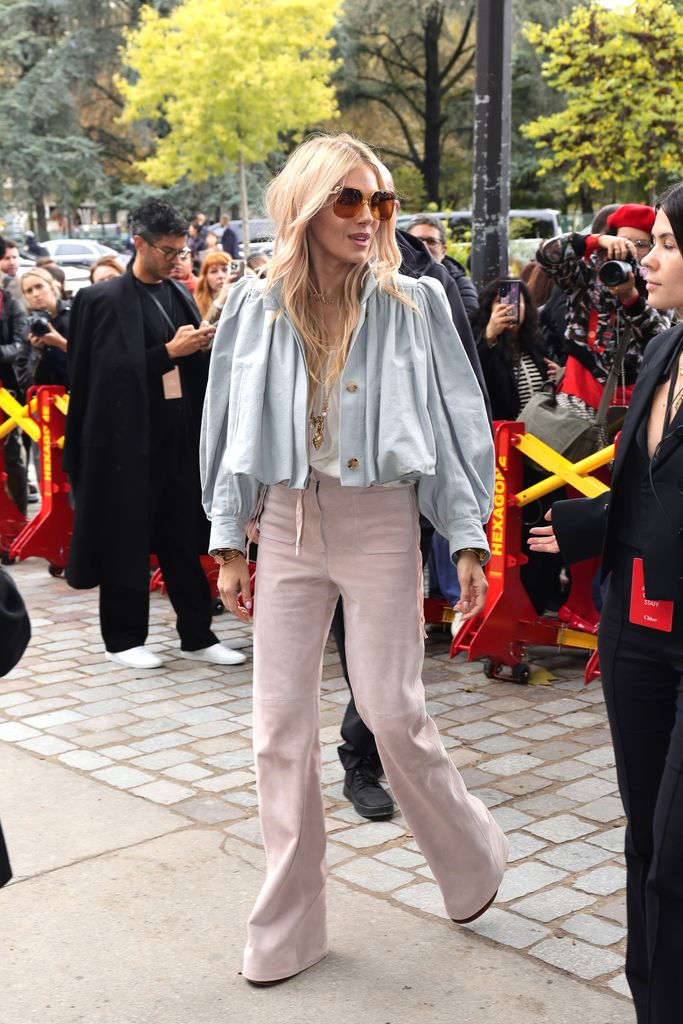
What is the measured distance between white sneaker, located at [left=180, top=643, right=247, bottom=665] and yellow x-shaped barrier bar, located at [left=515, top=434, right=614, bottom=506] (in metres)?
1.64

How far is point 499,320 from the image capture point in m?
6.46

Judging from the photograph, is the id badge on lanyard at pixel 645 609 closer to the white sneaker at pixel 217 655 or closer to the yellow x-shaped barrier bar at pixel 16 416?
the white sneaker at pixel 217 655

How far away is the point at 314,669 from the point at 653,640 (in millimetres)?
952

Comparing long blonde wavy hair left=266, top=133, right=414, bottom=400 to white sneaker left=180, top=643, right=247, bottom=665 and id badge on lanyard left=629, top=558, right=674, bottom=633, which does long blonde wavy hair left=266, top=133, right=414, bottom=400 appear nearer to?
id badge on lanyard left=629, top=558, right=674, bottom=633

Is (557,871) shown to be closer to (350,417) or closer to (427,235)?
(350,417)

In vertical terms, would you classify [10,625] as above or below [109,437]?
above

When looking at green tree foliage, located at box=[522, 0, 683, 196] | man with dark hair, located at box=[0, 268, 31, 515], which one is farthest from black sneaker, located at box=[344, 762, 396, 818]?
green tree foliage, located at box=[522, 0, 683, 196]

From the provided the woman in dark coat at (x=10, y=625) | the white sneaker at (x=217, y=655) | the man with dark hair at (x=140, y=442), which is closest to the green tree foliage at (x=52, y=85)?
the man with dark hair at (x=140, y=442)

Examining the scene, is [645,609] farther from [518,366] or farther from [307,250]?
[518,366]

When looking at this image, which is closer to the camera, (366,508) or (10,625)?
(10,625)

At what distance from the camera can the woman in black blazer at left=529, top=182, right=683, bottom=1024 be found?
8.80ft

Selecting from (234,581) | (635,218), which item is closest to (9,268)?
(635,218)

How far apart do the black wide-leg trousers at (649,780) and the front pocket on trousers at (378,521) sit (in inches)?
24.7

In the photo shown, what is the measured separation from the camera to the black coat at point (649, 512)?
9.02 feet
